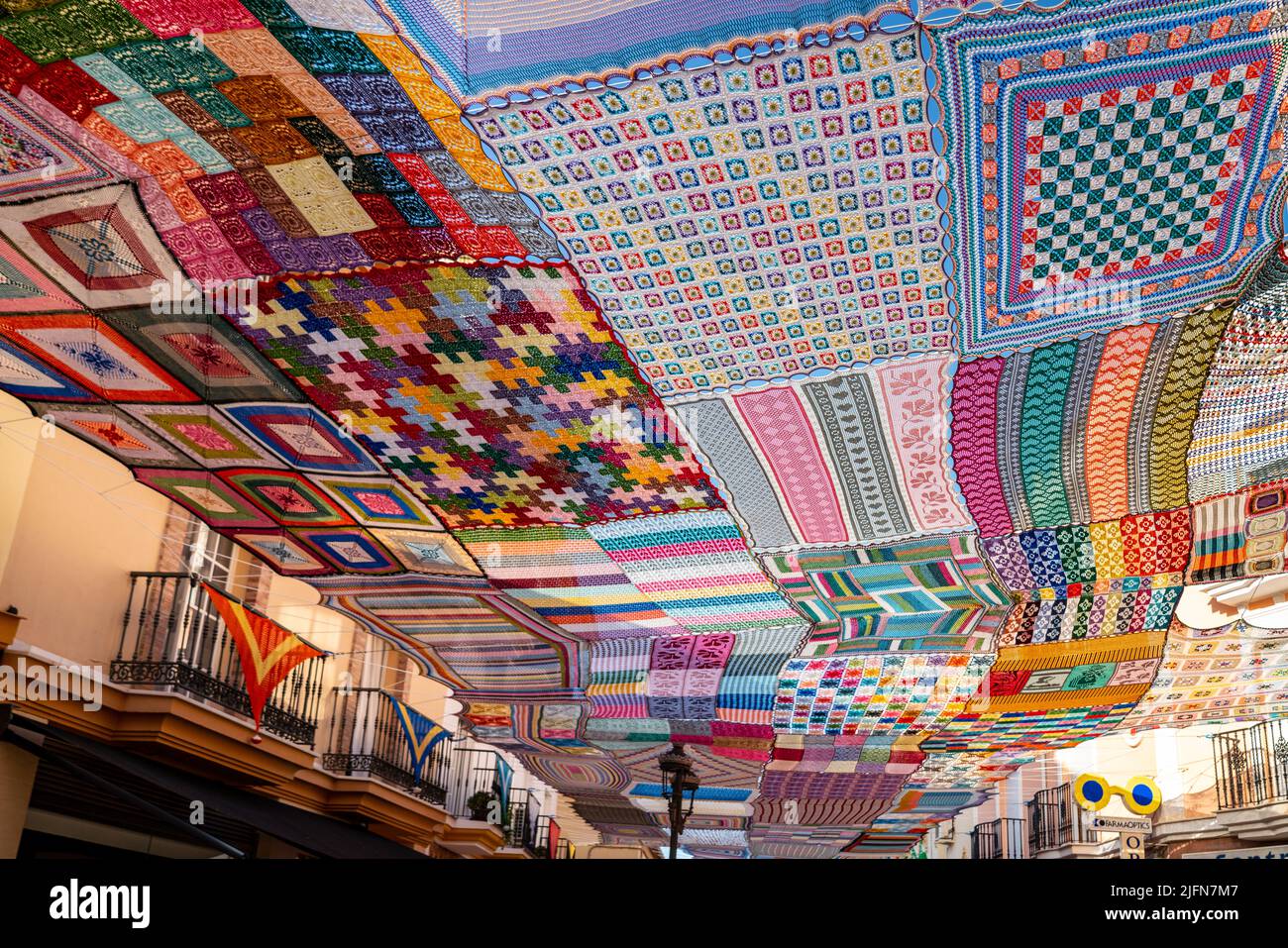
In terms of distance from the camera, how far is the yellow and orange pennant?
2973 mm

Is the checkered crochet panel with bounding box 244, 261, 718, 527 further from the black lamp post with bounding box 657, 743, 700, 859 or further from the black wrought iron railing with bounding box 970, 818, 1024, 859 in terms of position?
the black wrought iron railing with bounding box 970, 818, 1024, 859

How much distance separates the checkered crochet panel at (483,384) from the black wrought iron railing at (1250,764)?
1.47 metres

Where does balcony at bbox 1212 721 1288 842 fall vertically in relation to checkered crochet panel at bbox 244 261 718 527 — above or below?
below

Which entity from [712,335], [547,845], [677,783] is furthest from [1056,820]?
[712,335]

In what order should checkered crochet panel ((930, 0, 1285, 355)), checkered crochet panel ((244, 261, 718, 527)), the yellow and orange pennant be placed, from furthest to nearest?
the yellow and orange pennant < checkered crochet panel ((244, 261, 718, 527)) < checkered crochet panel ((930, 0, 1285, 355))

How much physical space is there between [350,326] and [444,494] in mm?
561

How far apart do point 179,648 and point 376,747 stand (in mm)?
655

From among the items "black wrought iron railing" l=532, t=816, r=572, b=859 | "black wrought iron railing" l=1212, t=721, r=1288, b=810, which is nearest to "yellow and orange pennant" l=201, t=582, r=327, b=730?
"black wrought iron railing" l=532, t=816, r=572, b=859

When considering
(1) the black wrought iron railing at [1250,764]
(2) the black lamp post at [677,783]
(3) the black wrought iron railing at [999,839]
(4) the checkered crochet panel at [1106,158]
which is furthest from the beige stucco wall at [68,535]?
(1) the black wrought iron railing at [1250,764]

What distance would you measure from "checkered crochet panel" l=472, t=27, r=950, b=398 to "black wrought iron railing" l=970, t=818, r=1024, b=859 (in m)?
1.57

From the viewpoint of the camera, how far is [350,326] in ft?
6.89

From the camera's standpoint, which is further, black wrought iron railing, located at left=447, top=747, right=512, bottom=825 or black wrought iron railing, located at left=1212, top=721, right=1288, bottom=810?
black wrought iron railing, located at left=447, top=747, right=512, bottom=825

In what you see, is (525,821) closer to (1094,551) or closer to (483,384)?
(483,384)

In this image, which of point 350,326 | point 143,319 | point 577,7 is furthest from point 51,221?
point 577,7
